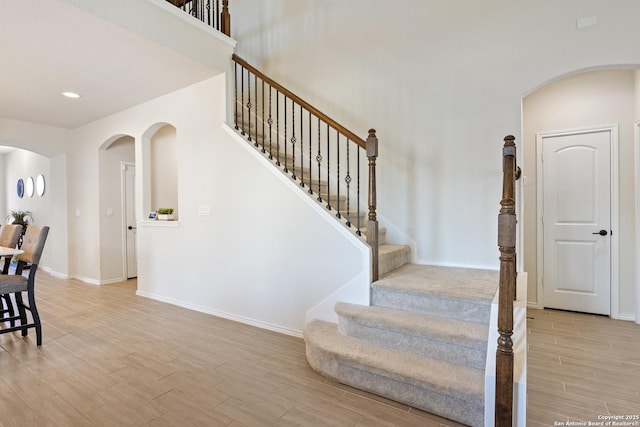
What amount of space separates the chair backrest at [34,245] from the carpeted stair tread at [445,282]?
2.94 metres

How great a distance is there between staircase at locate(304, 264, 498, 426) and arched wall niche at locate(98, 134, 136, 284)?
4206mm

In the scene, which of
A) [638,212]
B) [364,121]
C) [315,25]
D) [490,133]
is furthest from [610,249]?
[315,25]

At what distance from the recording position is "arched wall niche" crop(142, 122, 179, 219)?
4.43 meters

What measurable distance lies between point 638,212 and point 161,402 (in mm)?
4633

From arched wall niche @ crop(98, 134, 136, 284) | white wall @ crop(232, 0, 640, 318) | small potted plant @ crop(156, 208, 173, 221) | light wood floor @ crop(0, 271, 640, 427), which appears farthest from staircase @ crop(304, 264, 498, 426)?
arched wall niche @ crop(98, 134, 136, 284)

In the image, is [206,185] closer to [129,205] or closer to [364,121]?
[364,121]

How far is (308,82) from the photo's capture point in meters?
4.11

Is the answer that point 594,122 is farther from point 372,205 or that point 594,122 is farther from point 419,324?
point 419,324

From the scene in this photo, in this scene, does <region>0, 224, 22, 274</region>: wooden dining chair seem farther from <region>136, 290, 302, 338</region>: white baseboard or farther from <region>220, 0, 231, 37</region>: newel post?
<region>220, 0, 231, 37</region>: newel post

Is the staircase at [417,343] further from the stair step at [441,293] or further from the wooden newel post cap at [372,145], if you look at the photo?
the wooden newel post cap at [372,145]

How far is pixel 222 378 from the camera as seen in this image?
88.0 inches

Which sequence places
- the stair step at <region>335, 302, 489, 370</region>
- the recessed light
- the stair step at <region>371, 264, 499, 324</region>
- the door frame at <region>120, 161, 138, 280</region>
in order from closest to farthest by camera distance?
1. the stair step at <region>335, 302, 489, 370</region>
2. the stair step at <region>371, 264, 499, 324</region>
3. the recessed light
4. the door frame at <region>120, 161, 138, 280</region>

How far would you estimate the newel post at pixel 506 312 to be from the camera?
154cm

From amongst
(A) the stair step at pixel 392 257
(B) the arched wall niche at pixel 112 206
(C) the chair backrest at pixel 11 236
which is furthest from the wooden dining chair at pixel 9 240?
(A) the stair step at pixel 392 257
